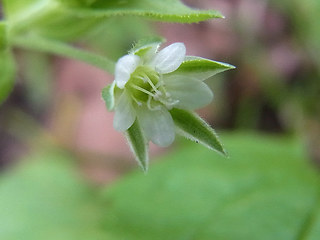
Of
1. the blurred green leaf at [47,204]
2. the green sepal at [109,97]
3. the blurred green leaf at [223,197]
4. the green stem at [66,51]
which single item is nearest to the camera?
the green sepal at [109,97]

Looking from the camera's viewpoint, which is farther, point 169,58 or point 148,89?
point 148,89

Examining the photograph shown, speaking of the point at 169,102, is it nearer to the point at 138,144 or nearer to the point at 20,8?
the point at 138,144

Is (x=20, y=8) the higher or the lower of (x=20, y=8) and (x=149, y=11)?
the higher

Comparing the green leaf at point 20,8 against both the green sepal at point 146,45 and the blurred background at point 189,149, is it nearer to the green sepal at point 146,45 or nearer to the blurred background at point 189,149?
the blurred background at point 189,149

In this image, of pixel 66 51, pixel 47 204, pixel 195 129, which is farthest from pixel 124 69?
pixel 47 204

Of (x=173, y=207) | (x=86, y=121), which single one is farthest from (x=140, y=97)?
(x=86, y=121)

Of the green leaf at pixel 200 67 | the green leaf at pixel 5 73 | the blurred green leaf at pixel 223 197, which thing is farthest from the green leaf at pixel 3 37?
the blurred green leaf at pixel 223 197

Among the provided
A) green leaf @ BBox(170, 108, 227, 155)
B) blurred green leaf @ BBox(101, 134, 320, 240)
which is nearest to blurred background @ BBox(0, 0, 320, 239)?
blurred green leaf @ BBox(101, 134, 320, 240)
